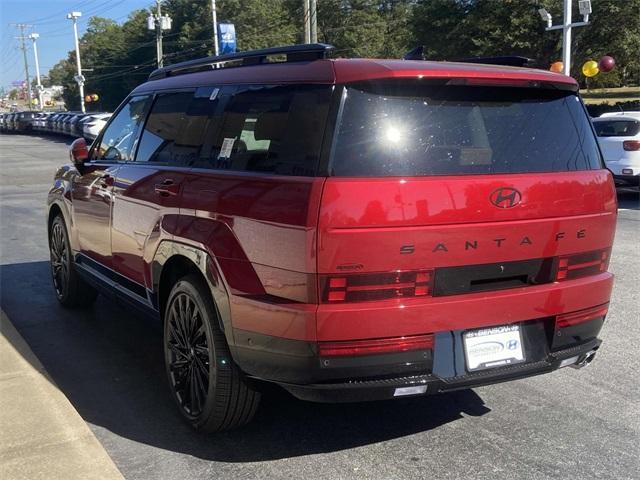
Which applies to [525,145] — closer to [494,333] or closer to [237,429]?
[494,333]

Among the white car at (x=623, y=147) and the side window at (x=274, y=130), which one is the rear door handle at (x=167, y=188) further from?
the white car at (x=623, y=147)

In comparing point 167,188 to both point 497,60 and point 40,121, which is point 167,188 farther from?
point 40,121

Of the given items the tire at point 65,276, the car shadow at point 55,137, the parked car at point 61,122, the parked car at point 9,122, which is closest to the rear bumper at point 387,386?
the tire at point 65,276

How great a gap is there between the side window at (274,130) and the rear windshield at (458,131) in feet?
0.47

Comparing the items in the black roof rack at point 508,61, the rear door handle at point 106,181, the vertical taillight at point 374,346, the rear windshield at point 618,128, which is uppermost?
the black roof rack at point 508,61

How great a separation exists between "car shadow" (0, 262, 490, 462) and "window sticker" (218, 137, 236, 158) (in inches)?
48.8

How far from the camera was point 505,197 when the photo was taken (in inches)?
125

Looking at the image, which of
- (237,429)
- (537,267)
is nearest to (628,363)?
(537,267)

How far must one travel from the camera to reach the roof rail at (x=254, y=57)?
11.1 ft

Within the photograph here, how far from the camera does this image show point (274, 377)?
10.4 ft

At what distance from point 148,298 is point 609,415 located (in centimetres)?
283

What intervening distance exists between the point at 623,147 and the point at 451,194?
11297 mm

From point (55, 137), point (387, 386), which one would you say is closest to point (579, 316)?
point (387, 386)

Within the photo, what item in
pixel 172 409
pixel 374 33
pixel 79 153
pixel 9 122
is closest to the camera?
pixel 172 409
